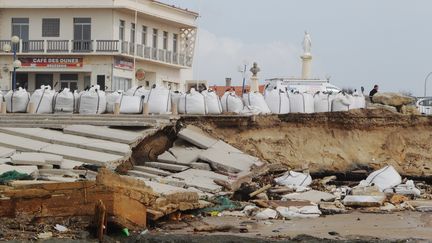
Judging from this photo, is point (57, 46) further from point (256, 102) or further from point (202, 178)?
point (202, 178)

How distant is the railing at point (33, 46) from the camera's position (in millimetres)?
41938

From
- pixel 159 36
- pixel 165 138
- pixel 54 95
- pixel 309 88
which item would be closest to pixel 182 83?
pixel 159 36

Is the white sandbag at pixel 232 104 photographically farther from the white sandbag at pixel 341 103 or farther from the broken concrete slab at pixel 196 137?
the white sandbag at pixel 341 103

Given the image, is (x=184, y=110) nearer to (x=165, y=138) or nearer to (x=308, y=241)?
(x=165, y=138)

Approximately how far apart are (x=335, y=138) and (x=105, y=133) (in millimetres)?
6641

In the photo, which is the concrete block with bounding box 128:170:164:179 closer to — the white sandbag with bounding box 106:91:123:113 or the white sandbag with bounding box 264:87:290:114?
the white sandbag with bounding box 106:91:123:113

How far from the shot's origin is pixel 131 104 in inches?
934

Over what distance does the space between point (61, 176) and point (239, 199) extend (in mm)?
3863

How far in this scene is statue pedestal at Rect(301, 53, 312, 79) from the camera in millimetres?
36750

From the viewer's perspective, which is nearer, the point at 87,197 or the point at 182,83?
the point at 87,197

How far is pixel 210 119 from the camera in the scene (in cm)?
2294

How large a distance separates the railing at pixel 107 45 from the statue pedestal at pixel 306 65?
9669 millimetres

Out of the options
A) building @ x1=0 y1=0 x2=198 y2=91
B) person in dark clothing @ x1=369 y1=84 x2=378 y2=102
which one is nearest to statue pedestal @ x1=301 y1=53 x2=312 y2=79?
person in dark clothing @ x1=369 y1=84 x2=378 y2=102

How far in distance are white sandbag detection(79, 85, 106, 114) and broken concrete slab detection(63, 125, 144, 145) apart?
2.63 meters
